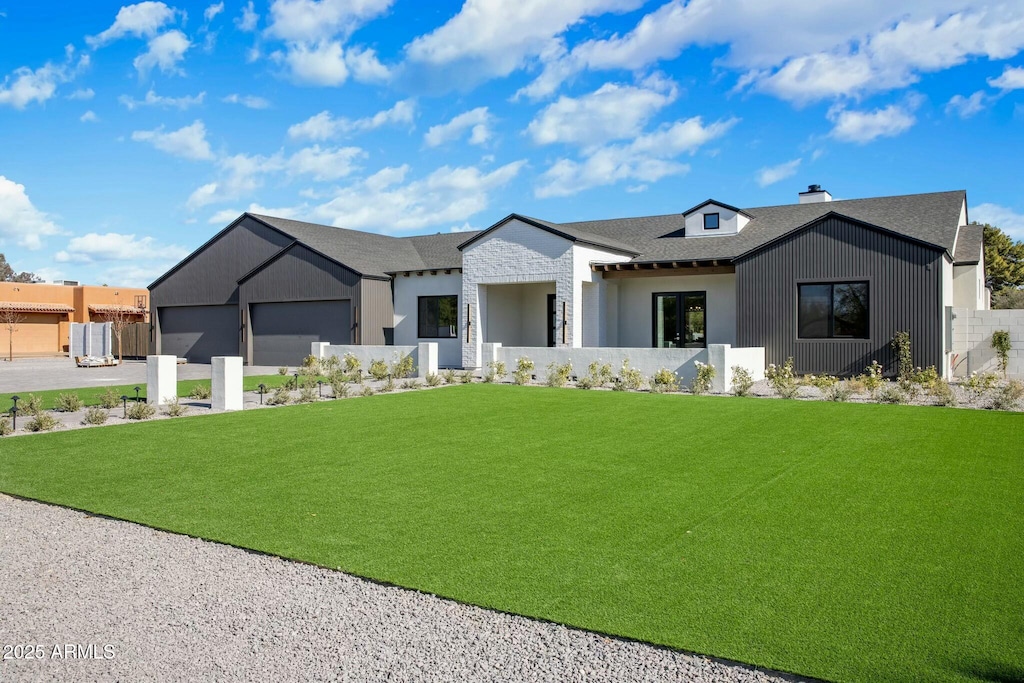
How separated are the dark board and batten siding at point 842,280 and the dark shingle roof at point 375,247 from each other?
1043 centimetres

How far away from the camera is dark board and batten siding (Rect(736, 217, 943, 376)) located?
656 inches

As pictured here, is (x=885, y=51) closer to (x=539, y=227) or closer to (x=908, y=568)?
(x=539, y=227)

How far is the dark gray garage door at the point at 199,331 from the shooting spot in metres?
30.0

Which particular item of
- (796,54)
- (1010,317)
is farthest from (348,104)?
(1010,317)

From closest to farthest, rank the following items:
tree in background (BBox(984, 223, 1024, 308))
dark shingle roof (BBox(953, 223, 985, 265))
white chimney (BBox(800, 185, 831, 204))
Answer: dark shingle roof (BBox(953, 223, 985, 265))
white chimney (BBox(800, 185, 831, 204))
tree in background (BBox(984, 223, 1024, 308))

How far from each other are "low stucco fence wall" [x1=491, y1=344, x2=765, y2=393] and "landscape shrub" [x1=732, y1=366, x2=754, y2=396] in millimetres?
283

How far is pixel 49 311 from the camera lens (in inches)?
1618

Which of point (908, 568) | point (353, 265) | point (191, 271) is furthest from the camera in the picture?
point (191, 271)

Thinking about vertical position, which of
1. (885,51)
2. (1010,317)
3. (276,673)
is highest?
(885,51)

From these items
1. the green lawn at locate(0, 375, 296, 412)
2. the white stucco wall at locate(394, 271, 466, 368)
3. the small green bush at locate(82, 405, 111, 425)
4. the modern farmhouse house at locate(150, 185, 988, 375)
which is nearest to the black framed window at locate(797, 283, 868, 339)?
the modern farmhouse house at locate(150, 185, 988, 375)

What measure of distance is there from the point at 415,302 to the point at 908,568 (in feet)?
72.7

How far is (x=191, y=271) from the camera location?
31.3 meters

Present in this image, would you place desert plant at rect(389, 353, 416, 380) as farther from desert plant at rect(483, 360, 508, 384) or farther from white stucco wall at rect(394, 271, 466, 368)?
white stucco wall at rect(394, 271, 466, 368)

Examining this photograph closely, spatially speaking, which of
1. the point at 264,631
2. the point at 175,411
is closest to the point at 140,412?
the point at 175,411
